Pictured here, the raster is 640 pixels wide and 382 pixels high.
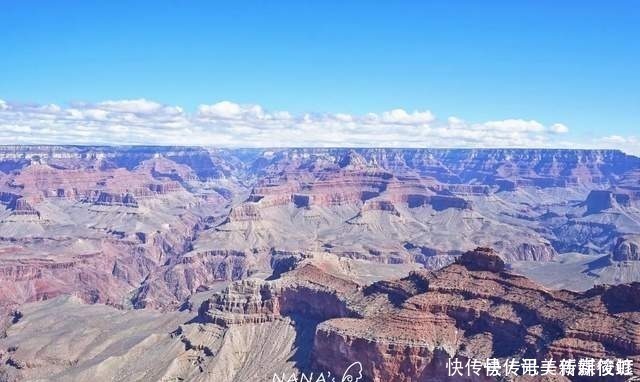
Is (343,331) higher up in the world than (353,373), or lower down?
higher up

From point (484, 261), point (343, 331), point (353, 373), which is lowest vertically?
point (353, 373)

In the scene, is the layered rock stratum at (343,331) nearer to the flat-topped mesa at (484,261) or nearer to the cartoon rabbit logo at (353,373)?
the flat-topped mesa at (484,261)

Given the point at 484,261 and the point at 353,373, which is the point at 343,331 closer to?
the point at 353,373

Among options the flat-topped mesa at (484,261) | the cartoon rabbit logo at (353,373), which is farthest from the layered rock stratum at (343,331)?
the cartoon rabbit logo at (353,373)

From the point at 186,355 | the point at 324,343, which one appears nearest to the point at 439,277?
the point at 324,343

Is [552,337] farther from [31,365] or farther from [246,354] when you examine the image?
[31,365]

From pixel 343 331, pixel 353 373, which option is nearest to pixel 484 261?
pixel 343 331

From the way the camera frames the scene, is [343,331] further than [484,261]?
No

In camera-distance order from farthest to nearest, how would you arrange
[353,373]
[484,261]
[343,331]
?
[484,261] → [343,331] → [353,373]

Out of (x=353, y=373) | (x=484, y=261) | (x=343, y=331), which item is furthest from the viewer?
(x=484, y=261)
